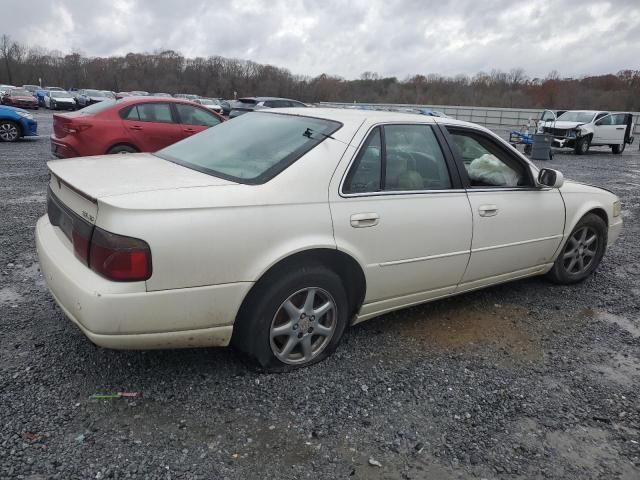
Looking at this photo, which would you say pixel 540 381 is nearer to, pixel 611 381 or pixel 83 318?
pixel 611 381

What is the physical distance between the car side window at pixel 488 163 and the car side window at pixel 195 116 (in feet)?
20.5

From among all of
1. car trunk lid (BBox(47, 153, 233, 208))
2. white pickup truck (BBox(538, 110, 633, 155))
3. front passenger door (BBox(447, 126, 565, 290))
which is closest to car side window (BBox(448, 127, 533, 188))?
front passenger door (BBox(447, 126, 565, 290))

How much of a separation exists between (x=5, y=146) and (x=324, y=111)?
1252 cm

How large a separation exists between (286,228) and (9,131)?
559 inches

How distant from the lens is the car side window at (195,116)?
9.03 metres

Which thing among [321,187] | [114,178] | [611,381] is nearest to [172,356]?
[114,178]

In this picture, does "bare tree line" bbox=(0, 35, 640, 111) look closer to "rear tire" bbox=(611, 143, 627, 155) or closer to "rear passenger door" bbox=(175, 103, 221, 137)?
"rear tire" bbox=(611, 143, 627, 155)

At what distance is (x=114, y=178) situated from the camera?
2.68 meters

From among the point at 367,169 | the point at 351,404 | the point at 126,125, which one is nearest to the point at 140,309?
the point at 351,404

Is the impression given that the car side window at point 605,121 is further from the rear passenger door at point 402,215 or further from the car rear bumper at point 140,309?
the car rear bumper at point 140,309

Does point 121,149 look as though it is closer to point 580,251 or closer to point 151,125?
point 151,125

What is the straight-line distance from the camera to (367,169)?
304cm

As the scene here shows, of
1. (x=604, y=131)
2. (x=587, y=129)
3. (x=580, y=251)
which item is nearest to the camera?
(x=580, y=251)

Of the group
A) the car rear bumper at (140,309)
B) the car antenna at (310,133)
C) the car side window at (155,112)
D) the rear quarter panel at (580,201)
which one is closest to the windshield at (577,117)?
the car side window at (155,112)
